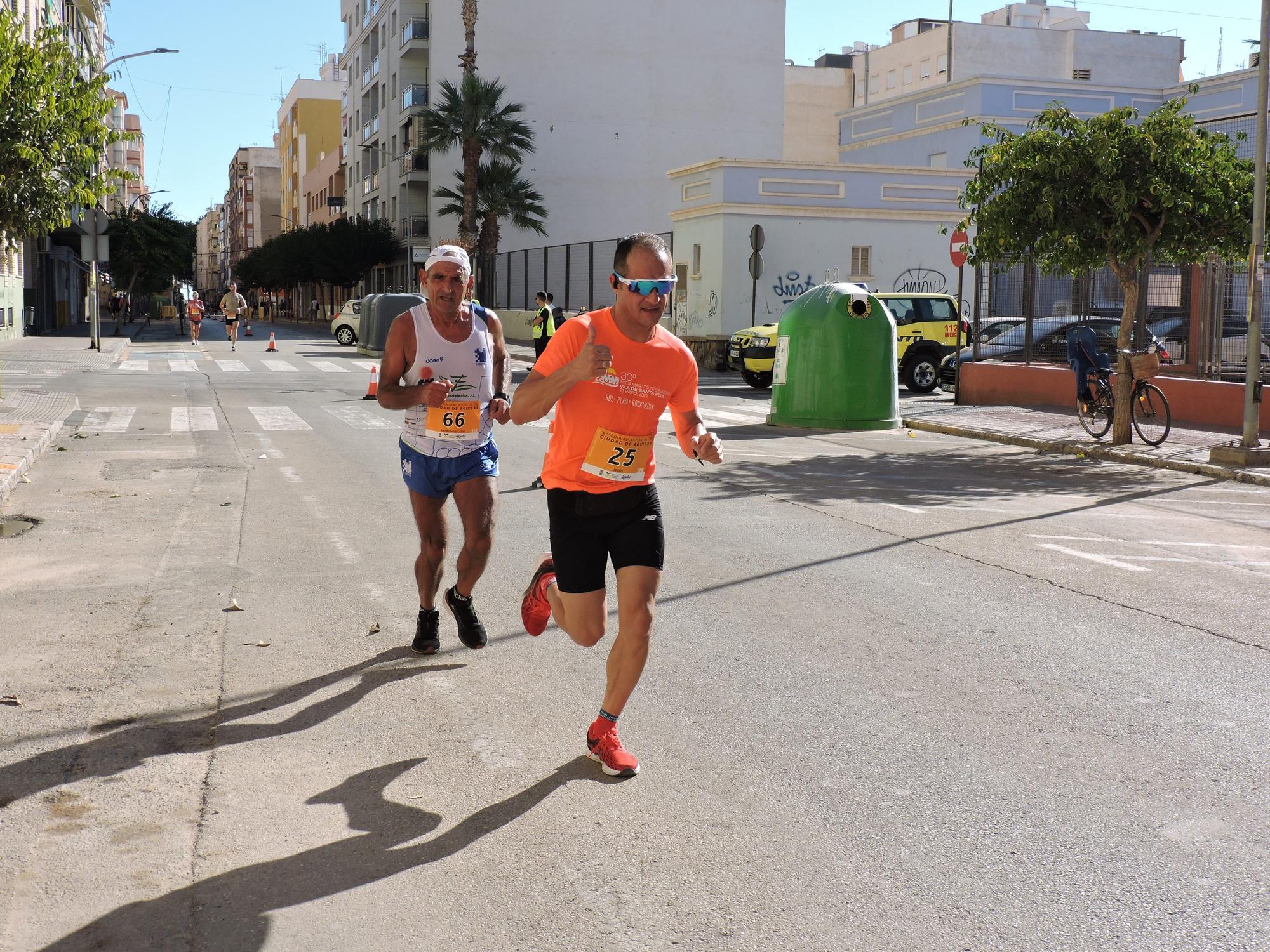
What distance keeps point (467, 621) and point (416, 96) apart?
59096 millimetres

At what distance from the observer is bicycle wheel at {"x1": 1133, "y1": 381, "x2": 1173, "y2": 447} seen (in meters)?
15.0

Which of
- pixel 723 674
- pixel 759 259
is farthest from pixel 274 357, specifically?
pixel 723 674

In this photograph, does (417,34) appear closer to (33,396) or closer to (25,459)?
(33,396)

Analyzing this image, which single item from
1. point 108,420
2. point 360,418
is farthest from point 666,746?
point 108,420

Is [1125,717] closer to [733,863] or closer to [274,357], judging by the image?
[733,863]

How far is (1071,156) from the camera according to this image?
1458 centimetres

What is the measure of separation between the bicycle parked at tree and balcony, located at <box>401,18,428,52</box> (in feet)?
164

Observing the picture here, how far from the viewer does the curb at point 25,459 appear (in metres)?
10.5

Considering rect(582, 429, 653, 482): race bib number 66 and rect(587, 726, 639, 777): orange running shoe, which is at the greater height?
rect(582, 429, 653, 482): race bib number 66

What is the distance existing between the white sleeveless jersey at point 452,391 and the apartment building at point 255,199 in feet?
422

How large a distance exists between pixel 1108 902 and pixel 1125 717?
1735 millimetres

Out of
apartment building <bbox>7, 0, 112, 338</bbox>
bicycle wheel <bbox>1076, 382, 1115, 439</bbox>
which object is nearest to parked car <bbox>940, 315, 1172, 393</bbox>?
bicycle wheel <bbox>1076, 382, 1115, 439</bbox>

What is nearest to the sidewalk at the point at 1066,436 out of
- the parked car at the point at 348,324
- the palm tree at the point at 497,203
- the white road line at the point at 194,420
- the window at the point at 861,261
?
the white road line at the point at 194,420

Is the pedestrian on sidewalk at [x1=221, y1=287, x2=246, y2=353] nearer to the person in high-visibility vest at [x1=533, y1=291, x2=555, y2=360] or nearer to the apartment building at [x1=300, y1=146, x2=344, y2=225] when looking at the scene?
the person in high-visibility vest at [x1=533, y1=291, x2=555, y2=360]
